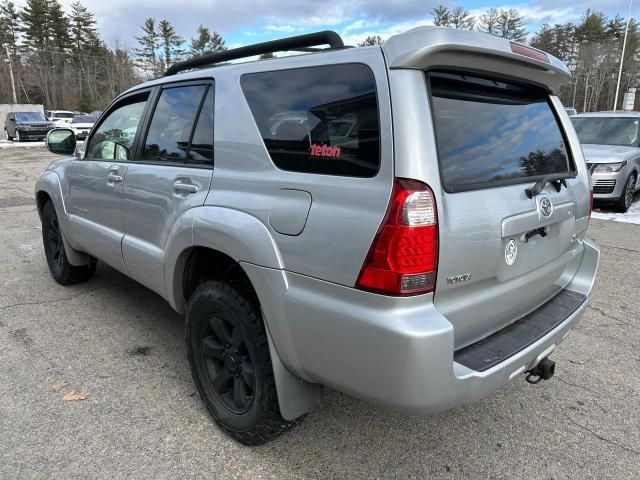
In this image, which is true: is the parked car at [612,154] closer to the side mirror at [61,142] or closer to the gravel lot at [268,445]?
the gravel lot at [268,445]

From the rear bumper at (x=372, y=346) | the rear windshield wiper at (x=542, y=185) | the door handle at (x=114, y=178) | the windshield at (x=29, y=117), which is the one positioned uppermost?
the windshield at (x=29, y=117)

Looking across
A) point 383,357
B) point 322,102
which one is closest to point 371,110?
point 322,102

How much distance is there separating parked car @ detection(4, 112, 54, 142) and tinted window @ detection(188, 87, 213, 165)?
28771mm

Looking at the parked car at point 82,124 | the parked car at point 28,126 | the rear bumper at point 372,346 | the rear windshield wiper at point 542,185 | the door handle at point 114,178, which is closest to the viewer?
the rear bumper at point 372,346

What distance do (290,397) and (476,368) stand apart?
82 centimetres

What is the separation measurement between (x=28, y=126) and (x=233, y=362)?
3023 centimetres

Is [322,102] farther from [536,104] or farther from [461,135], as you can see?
[536,104]

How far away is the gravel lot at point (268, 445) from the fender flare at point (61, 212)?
68 centimetres

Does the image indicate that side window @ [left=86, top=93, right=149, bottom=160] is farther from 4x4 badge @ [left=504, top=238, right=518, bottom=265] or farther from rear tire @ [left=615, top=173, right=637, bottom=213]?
rear tire @ [left=615, top=173, right=637, bottom=213]

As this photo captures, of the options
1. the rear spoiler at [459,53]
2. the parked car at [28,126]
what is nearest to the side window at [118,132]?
the rear spoiler at [459,53]

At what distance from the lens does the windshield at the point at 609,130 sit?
9.70m

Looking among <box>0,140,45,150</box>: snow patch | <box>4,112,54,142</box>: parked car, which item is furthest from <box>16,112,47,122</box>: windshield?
<box>0,140,45,150</box>: snow patch

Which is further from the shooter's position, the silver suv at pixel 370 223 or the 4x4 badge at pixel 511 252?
the 4x4 badge at pixel 511 252

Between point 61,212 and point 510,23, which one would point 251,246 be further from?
point 510,23
